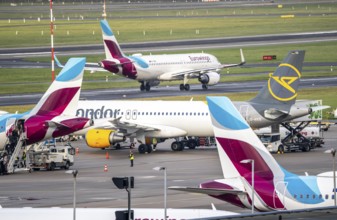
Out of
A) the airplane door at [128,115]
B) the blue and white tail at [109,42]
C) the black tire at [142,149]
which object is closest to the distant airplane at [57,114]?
the black tire at [142,149]

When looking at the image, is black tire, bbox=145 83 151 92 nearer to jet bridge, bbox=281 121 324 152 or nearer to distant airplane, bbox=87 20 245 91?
distant airplane, bbox=87 20 245 91

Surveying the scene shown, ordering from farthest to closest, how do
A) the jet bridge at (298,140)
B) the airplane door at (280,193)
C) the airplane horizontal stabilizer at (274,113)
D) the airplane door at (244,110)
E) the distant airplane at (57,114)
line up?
1. the jet bridge at (298,140)
2. the airplane door at (244,110)
3. the airplane horizontal stabilizer at (274,113)
4. the distant airplane at (57,114)
5. the airplane door at (280,193)

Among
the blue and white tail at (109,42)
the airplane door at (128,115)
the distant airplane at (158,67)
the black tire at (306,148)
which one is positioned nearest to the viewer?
the black tire at (306,148)

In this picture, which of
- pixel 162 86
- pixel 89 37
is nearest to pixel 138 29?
pixel 89 37

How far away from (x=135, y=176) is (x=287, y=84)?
18.4 m

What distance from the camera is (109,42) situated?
123 m

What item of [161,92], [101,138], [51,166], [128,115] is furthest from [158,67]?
[51,166]

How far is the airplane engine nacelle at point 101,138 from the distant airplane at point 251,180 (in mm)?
37488

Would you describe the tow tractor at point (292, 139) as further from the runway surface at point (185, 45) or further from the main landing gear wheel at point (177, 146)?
the runway surface at point (185, 45)

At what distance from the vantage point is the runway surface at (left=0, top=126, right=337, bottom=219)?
5947 cm

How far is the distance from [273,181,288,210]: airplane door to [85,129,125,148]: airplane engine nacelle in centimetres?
3923

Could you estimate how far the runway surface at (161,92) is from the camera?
117 meters

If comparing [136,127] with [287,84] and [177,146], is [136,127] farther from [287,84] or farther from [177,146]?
[287,84]

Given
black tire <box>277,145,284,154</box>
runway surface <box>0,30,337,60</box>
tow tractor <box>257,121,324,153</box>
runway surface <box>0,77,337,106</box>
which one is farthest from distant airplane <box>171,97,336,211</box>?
runway surface <box>0,30,337,60</box>
